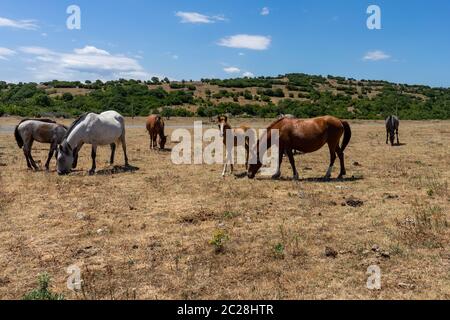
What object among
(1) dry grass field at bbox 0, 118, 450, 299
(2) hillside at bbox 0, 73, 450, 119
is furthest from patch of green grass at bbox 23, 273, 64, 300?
(2) hillside at bbox 0, 73, 450, 119

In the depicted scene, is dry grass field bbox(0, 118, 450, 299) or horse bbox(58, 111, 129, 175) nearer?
dry grass field bbox(0, 118, 450, 299)

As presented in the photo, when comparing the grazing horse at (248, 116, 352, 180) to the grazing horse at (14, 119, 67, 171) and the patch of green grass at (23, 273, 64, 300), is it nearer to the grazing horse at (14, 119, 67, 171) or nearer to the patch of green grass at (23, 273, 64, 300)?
the grazing horse at (14, 119, 67, 171)

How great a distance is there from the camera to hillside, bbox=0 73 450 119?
51.3 m

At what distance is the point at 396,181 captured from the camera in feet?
38.2

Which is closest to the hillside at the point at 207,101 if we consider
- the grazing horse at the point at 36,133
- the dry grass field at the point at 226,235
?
the grazing horse at the point at 36,133

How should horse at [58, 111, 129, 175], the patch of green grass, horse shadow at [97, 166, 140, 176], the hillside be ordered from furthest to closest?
the hillside, horse shadow at [97, 166, 140, 176], horse at [58, 111, 129, 175], the patch of green grass

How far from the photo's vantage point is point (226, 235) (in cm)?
709

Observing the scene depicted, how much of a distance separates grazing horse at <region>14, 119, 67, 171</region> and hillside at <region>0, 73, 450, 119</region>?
28.5 metres

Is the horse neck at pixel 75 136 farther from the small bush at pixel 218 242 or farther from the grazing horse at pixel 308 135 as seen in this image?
the small bush at pixel 218 242

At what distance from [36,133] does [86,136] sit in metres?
1.97

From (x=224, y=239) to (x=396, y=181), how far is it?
22.3 feet

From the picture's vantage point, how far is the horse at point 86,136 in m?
13.3

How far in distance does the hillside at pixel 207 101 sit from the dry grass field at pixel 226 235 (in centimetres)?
3421

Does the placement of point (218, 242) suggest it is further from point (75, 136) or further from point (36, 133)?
point (36, 133)
